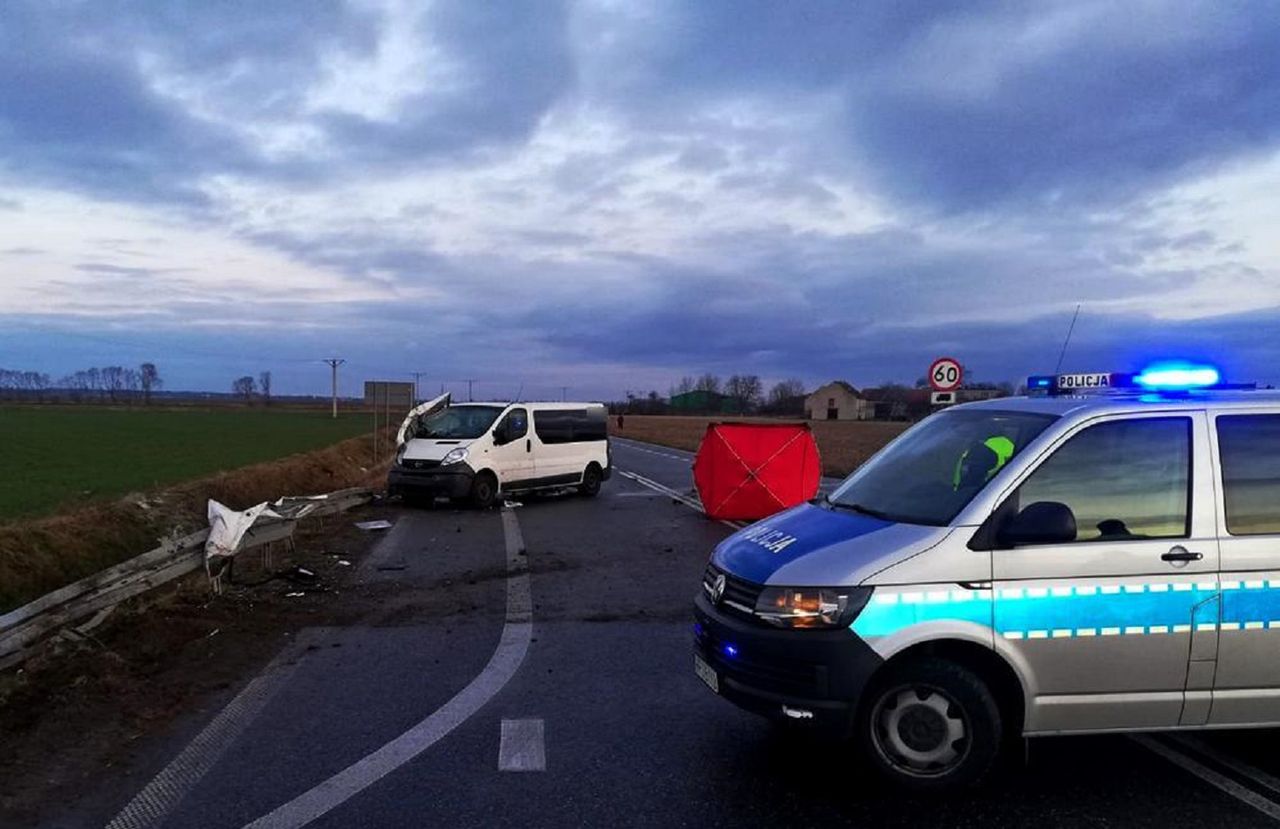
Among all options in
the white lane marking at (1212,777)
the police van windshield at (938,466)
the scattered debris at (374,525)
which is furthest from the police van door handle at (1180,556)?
the scattered debris at (374,525)

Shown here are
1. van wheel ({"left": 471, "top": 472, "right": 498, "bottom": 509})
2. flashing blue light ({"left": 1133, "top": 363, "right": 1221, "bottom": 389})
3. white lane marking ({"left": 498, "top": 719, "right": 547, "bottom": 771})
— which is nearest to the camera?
white lane marking ({"left": 498, "top": 719, "right": 547, "bottom": 771})

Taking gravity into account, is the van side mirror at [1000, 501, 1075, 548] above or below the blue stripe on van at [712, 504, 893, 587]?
above

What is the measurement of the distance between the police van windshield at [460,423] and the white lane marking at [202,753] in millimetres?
10970

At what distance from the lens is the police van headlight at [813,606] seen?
4039 millimetres

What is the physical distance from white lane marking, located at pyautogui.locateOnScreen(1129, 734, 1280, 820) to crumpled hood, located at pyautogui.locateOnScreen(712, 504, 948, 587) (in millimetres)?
1781

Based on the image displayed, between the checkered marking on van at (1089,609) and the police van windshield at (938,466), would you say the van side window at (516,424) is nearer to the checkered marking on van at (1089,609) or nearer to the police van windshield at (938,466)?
the police van windshield at (938,466)

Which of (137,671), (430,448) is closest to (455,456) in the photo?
(430,448)

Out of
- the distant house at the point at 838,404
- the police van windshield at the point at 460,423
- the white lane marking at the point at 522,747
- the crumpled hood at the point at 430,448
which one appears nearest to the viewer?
the white lane marking at the point at 522,747

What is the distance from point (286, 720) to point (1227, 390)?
215 inches

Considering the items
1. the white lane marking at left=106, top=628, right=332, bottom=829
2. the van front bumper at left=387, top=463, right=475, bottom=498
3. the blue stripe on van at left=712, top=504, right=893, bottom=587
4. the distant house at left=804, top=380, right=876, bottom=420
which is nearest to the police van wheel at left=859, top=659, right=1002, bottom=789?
the blue stripe on van at left=712, top=504, right=893, bottom=587

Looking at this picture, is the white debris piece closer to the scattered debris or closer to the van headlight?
the scattered debris

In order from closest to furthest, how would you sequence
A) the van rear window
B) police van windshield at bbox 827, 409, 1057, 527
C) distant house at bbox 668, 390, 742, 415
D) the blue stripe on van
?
1. the blue stripe on van
2. police van windshield at bbox 827, 409, 1057, 527
3. the van rear window
4. distant house at bbox 668, 390, 742, 415

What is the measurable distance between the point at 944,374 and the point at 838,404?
379ft

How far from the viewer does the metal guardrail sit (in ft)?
19.4
